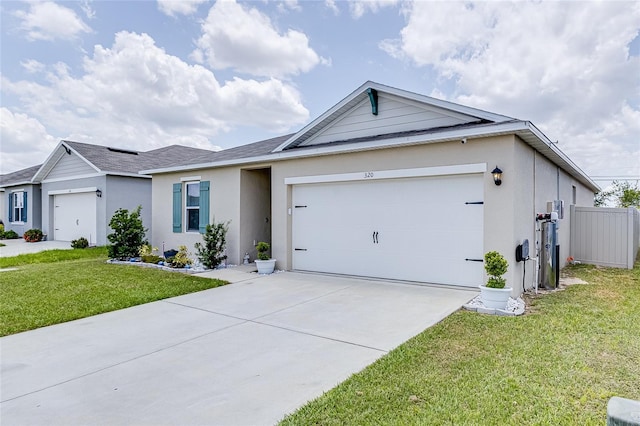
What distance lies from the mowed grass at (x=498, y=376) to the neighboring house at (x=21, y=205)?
21.0 m

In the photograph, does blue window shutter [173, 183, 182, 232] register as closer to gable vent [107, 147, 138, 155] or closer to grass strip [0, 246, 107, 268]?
grass strip [0, 246, 107, 268]

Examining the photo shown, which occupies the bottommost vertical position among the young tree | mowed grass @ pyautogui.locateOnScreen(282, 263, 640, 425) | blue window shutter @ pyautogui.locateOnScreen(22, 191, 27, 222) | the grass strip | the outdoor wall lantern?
the grass strip

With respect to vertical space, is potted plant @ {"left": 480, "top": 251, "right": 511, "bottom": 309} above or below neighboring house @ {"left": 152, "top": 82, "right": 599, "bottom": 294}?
below

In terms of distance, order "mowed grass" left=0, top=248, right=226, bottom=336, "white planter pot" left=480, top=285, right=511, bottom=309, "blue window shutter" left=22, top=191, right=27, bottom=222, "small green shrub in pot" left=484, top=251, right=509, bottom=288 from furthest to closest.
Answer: "blue window shutter" left=22, top=191, right=27, bottom=222 < "mowed grass" left=0, top=248, right=226, bottom=336 < "small green shrub in pot" left=484, top=251, right=509, bottom=288 < "white planter pot" left=480, top=285, right=511, bottom=309

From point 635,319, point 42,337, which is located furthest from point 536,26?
point 42,337

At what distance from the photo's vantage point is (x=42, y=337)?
473cm

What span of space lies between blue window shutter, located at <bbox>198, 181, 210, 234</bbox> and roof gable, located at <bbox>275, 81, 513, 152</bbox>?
10.2 ft

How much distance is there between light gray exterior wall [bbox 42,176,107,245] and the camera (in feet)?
48.1

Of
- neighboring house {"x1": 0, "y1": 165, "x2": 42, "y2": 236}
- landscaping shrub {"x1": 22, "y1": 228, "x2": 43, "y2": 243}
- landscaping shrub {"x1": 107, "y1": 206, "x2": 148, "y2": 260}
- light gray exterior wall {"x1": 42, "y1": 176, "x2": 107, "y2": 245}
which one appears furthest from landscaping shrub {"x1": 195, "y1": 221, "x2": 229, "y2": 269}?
neighboring house {"x1": 0, "y1": 165, "x2": 42, "y2": 236}

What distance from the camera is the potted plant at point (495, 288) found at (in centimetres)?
538

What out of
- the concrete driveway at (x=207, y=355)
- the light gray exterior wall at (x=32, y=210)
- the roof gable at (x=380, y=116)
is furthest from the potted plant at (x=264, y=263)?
the light gray exterior wall at (x=32, y=210)

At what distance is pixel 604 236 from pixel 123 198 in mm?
16894

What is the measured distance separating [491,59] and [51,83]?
604 inches

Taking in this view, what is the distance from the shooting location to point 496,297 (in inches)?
213
